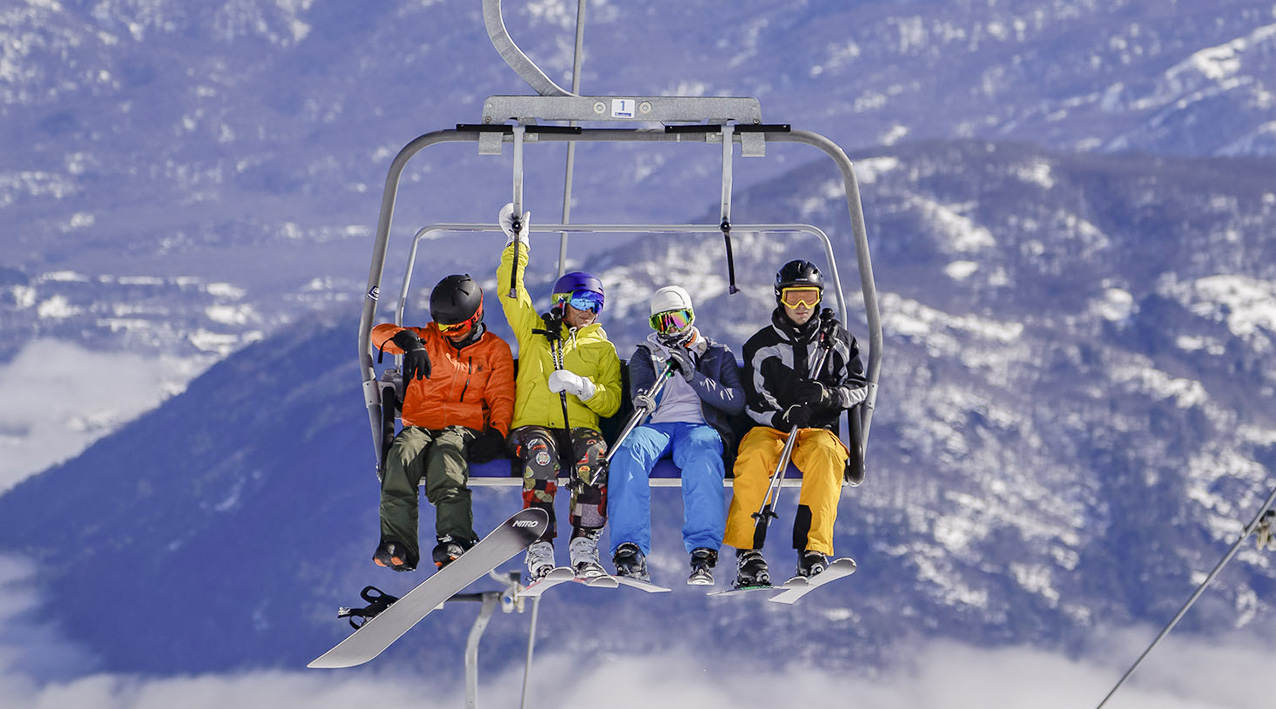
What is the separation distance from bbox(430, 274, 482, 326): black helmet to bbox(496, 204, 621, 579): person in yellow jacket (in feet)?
0.56

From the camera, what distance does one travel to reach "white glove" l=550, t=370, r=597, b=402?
9219 millimetres

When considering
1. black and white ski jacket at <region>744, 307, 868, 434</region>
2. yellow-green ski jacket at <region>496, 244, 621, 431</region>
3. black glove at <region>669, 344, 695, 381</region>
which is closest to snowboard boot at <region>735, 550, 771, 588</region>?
black and white ski jacket at <region>744, 307, 868, 434</region>

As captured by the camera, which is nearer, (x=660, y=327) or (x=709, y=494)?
(x=709, y=494)

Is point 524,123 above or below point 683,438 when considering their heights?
above

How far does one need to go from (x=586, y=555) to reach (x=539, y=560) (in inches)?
11.2

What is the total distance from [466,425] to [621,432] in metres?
0.89

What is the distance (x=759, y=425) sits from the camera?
9.59 m

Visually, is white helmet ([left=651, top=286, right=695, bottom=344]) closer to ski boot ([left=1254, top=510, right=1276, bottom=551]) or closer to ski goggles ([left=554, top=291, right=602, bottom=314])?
ski goggles ([left=554, top=291, right=602, bottom=314])

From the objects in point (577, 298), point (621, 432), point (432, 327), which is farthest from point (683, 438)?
point (432, 327)

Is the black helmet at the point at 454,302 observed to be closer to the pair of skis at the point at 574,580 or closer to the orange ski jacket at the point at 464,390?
the orange ski jacket at the point at 464,390

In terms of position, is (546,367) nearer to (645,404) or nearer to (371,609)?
(645,404)

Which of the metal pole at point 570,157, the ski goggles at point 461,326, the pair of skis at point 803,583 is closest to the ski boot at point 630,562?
the pair of skis at point 803,583

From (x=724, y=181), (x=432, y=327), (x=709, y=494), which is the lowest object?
(x=709, y=494)

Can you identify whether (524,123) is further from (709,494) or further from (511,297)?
(709,494)
